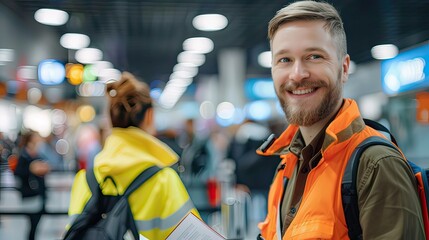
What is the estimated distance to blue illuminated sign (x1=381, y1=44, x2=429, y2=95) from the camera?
27.0 ft

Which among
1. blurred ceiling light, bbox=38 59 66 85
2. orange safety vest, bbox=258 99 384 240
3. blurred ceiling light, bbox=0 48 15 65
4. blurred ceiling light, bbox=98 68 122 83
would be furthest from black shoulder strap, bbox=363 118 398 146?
blurred ceiling light, bbox=98 68 122 83

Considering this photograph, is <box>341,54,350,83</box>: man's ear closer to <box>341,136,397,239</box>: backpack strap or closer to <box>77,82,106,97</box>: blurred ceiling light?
A: <box>341,136,397,239</box>: backpack strap

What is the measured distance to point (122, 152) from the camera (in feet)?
8.87

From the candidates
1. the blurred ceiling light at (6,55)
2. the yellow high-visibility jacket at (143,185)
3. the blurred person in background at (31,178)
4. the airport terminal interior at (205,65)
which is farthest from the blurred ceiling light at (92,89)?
the yellow high-visibility jacket at (143,185)

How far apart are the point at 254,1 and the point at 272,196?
817cm

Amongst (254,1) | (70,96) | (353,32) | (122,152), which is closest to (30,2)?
(254,1)

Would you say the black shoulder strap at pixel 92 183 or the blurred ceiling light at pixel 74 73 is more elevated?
the black shoulder strap at pixel 92 183

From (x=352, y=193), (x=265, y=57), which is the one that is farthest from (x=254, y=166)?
→ (x=265, y=57)

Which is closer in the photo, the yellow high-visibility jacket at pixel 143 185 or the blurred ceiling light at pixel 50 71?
the yellow high-visibility jacket at pixel 143 185

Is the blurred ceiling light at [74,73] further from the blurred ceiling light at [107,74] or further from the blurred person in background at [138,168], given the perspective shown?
the blurred person in background at [138,168]

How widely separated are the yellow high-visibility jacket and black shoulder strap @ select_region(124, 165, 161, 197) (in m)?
0.02

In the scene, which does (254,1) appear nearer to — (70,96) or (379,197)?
(379,197)

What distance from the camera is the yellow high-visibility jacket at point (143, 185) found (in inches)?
100

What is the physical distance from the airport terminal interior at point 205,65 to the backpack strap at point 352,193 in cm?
189
